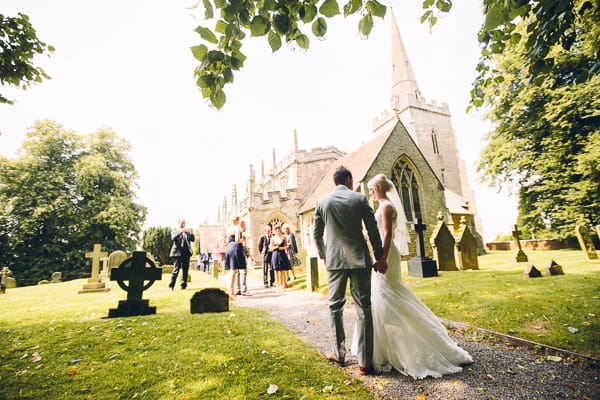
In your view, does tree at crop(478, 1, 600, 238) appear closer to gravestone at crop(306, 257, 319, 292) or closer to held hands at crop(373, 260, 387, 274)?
gravestone at crop(306, 257, 319, 292)

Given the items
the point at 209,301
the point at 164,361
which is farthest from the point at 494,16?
the point at 209,301

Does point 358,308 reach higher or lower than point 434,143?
lower

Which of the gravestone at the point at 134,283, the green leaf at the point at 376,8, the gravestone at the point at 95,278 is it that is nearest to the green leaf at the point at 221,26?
the green leaf at the point at 376,8

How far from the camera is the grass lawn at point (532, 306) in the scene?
3205mm

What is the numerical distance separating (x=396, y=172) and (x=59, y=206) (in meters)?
25.2

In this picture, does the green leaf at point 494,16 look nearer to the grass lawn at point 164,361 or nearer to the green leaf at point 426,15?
the green leaf at point 426,15

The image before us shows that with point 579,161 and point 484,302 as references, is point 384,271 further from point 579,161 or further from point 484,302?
point 579,161

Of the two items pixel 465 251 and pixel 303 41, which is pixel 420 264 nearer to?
pixel 465 251

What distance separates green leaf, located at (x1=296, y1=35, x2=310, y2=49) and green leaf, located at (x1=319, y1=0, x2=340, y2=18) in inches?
14.2

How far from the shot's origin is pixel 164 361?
2.98 m

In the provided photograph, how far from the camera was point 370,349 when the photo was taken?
2.61m

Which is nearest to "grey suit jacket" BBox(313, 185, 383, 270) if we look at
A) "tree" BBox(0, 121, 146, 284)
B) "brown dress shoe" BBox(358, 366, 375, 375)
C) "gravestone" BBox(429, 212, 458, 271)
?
"brown dress shoe" BBox(358, 366, 375, 375)

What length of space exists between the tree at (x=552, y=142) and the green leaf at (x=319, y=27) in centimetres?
1323

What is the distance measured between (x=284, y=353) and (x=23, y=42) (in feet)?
25.1
